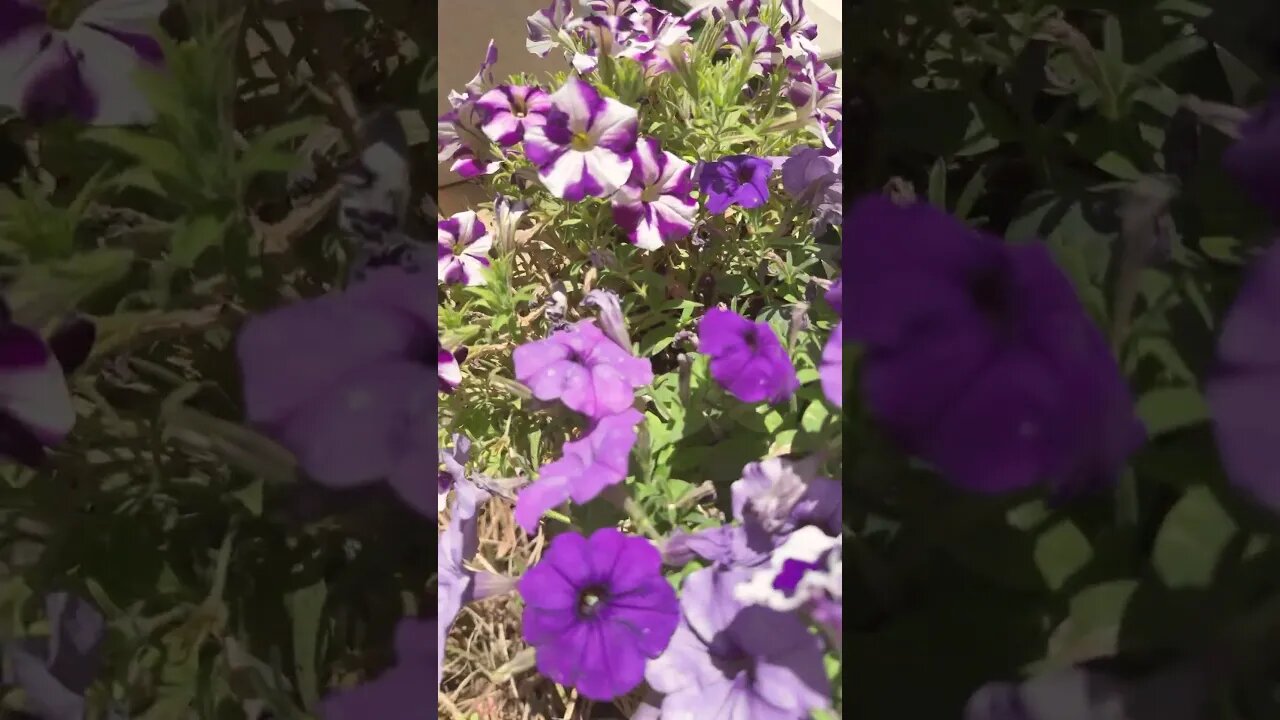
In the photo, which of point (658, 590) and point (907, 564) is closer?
point (907, 564)

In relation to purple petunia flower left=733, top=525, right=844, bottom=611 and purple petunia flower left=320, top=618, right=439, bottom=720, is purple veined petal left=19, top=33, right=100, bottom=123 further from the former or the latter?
purple petunia flower left=733, top=525, right=844, bottom=611

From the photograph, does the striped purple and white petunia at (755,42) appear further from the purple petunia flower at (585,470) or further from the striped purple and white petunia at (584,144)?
the purple petunia flower at (585,470)

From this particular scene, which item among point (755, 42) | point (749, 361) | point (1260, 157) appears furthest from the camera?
point (755, 42)

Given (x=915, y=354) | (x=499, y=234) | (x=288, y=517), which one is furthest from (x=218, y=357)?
(x=499, y=234)

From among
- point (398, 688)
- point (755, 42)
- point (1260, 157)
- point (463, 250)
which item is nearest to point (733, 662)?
point (398, 688)

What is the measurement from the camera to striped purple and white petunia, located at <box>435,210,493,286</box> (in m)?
0.61

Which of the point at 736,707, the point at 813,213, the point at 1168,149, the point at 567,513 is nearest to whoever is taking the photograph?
the point at 1168,149

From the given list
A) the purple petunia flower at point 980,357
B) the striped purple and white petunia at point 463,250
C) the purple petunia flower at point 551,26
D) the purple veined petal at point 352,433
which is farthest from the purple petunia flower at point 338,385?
the purple petunia flower at point 551,26

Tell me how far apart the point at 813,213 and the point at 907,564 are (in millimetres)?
373

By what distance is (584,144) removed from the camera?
1.80 feet

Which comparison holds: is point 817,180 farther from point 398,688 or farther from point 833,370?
point 398,688

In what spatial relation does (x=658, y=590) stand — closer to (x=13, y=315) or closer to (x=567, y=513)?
(x=567, y=513)

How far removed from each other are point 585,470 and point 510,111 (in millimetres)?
279

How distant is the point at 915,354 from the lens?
0.25m
